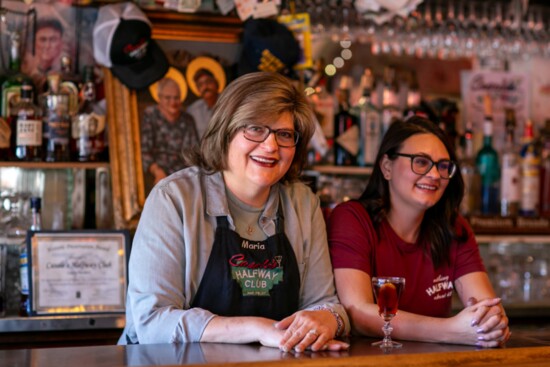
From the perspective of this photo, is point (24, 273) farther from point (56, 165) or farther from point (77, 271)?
point (56, 165)

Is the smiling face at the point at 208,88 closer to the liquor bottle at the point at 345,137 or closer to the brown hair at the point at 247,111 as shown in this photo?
the liquor bottle at the point at 345,137

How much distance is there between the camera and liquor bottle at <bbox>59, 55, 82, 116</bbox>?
11.4 feet

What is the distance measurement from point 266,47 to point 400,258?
111cm

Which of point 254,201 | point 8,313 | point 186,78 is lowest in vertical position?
point 8,313

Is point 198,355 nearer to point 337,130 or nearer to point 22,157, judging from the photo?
point 22,157

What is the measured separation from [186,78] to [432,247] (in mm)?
1250

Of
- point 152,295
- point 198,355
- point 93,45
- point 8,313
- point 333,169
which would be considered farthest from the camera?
point 333,169

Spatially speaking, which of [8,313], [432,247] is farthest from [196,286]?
[8,313]

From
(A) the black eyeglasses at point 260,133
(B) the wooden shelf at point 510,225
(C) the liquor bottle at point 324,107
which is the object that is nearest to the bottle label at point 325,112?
(C) the liquor bottle at point 324,107

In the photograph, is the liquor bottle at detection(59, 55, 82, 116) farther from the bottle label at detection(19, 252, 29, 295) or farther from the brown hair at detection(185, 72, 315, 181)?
the brown hair at detection(185, 72, 315, 181)

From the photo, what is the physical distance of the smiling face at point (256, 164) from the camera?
252 centimetres

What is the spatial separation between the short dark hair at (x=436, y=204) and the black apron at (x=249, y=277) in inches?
18.5

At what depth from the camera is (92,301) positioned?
129 inches

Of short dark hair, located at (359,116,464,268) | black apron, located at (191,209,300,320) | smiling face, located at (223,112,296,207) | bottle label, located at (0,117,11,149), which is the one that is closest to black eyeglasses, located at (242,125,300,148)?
smiling face, located at (223,112,296,207)
